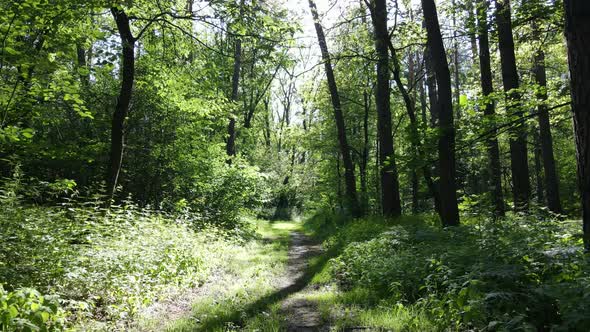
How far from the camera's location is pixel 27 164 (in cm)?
1221

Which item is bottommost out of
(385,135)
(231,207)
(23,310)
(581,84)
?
(23,310)

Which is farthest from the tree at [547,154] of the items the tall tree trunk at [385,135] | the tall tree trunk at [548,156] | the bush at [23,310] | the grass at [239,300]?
the bush at [23,310]

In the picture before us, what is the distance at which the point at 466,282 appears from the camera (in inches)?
167

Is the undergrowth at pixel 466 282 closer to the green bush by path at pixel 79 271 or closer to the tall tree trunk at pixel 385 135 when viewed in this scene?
the green bush by path at pixel 79 271

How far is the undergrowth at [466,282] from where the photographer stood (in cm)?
369

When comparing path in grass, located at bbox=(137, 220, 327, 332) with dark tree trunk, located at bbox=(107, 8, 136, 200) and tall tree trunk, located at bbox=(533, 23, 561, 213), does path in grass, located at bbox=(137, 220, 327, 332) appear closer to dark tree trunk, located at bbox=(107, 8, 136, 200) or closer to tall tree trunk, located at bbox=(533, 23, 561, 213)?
dark tree trunk, located at bbox=(107, 8, 136, 200)

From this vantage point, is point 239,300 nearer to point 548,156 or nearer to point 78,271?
point 78,271

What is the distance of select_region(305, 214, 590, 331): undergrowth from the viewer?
3.69 meters

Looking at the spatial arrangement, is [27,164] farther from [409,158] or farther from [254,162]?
[254,162]

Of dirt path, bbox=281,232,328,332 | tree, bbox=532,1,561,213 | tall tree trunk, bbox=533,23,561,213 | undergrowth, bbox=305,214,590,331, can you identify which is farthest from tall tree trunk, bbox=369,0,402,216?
undergrowth, bbox=305,214,590,331

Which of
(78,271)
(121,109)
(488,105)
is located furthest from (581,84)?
(488,105)

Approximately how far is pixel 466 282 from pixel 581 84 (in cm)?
256

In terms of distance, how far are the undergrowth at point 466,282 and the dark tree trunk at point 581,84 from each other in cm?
76

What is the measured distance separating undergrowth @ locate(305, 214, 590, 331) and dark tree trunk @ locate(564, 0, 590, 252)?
757 millimetres
